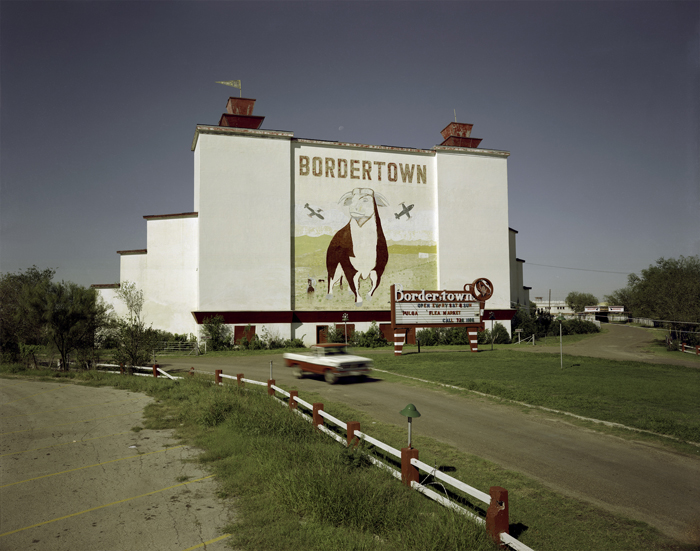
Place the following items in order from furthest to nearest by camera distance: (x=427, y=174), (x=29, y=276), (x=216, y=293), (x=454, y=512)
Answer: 1. (x=29, y=276)
2. (x=427, y=174)
3. (x=216, y=293)
4. (x=454, y=512)

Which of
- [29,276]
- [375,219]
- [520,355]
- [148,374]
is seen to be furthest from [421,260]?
[29,276]

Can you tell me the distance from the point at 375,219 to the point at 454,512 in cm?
3773

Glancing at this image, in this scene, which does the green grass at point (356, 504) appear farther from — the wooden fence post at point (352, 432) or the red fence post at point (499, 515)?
the wooden fence post at point (352, 432)

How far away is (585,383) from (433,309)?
14.7 metres

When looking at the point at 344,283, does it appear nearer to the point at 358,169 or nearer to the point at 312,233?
the point at 312,233

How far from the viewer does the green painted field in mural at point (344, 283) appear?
41938 millimetres

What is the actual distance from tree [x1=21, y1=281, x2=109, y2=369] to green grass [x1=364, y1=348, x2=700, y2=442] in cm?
1728

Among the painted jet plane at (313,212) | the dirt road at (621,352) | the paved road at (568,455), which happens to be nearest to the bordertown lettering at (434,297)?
the dirt road at (621,352)

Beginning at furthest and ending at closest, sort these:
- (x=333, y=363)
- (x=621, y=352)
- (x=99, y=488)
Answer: (x=621, y=352) < (x=333, y=363) < (x=99, y=488)

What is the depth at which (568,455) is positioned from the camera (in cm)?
1023

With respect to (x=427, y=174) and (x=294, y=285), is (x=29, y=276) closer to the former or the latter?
(x=294, y=285)

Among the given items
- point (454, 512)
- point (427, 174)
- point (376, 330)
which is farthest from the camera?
point (427, 174)

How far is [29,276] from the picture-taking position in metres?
63.6

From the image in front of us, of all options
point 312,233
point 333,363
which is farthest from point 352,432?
point 312,233
